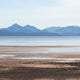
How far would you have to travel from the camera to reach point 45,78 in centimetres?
2067


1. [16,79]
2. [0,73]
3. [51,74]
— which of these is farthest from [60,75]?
[0,73]

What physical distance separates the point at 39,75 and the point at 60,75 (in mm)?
2154

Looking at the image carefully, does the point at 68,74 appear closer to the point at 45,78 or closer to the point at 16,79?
the point at 45,78

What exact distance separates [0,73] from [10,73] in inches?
41.9

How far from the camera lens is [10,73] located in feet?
75.2

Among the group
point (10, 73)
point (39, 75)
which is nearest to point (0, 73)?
point (10, 73)

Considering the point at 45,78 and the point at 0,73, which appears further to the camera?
the point at 0,73

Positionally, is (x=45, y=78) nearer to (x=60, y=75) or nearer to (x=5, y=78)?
(x=60, y=75)

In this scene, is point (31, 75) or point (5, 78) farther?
point (31, 75)

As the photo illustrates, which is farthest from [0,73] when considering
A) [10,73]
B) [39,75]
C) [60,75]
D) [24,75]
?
[60,75]

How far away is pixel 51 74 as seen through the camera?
2238cm

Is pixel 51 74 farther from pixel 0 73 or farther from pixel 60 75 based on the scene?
pixel 0 73

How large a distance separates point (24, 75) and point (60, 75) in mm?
3683

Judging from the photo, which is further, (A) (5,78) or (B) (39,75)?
(B) (39,75)
